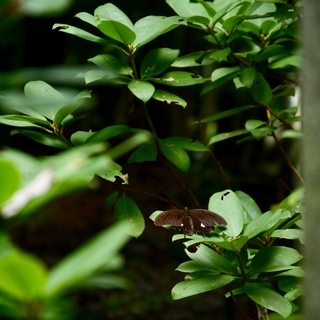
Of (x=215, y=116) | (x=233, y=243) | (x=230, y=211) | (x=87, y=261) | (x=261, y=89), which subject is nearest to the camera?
(x=87, y=261)

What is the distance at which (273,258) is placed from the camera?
4.39 ft

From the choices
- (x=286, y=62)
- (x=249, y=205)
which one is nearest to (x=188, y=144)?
(x=249, y=205)

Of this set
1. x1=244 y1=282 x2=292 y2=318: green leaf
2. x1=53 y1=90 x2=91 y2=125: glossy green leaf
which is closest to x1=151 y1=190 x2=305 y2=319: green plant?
x1=244 y1=282 x2=292 y2=318: green leaf

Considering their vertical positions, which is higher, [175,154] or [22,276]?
[22,276]

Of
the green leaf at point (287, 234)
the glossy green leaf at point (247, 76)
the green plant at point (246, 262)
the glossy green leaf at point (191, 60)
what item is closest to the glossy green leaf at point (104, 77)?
the glossy green leaf at point (191, 60)

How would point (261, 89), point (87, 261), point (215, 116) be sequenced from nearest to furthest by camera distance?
1. point (87, 261)
2. point (261, 89)
3. point (215, 116)

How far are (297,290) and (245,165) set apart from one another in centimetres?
940

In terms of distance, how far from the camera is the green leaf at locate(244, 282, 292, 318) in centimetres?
126

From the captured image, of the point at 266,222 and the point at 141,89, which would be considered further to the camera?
the point at 141,89

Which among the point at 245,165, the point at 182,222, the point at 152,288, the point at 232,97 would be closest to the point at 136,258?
the point at 152,288

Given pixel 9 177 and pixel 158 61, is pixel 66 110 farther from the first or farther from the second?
pixel 9 177

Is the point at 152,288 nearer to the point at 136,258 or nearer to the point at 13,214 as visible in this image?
the point at 136,258

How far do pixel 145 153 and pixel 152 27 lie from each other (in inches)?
13.4

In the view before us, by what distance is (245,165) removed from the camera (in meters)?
10.6
